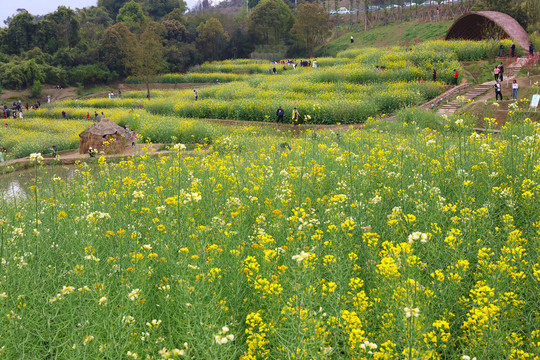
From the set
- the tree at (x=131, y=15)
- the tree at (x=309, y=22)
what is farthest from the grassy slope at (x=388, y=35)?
the tree at (x=131, y=15)

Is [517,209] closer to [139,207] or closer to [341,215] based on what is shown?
[341,215]

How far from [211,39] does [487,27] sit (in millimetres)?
35305

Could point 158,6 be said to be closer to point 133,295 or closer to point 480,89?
point 480,89

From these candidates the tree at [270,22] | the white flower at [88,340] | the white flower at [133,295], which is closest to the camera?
the white flower at [88,340]

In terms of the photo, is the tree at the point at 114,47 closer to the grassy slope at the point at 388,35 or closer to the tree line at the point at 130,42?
the tree line at the point at 130,42

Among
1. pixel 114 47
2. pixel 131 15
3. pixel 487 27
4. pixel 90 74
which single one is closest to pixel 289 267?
pixel 487 27

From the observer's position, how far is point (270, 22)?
57344 mm

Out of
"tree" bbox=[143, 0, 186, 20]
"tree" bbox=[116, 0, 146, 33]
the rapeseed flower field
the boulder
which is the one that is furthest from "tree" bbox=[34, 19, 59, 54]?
the rapeseed flower field

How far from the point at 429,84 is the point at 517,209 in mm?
20193

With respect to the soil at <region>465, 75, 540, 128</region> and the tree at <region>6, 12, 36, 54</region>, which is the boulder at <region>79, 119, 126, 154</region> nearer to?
the soil at <region>465, 75, 540, 128</region>

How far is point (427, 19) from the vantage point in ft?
180

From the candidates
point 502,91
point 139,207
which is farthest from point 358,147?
point 502,91

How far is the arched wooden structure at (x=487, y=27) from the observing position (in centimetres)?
2836

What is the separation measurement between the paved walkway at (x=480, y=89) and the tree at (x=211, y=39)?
40.3m
